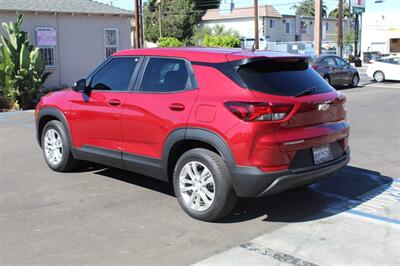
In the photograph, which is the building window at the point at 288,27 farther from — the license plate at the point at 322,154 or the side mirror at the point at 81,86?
the license plate at the point at 322,154

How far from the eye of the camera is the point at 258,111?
4602 mm

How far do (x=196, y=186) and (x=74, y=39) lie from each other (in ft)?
54.5

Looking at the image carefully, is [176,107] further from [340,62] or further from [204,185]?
[340,62]

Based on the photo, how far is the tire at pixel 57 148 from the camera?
679 cm

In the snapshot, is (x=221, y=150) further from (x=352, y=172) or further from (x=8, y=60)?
(x=8, y=60)

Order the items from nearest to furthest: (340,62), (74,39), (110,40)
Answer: (74,39) → (110,40) → (340,62)

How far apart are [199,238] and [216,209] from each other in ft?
1.29

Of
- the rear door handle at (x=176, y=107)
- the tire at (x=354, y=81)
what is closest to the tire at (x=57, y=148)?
the rear door handle at (x=176, y=107)

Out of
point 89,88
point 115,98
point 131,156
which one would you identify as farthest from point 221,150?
point 89,88

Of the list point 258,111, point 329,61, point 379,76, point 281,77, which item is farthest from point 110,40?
point 258,111

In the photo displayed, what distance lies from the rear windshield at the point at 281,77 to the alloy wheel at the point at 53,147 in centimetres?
321

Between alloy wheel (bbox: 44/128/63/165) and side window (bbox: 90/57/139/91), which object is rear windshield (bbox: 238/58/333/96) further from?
alloy wheel (bbox: 44/128/63/165)

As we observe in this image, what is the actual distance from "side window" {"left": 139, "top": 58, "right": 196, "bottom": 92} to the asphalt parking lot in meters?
1.33

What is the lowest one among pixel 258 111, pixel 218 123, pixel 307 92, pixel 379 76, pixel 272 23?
pixel 218 123
